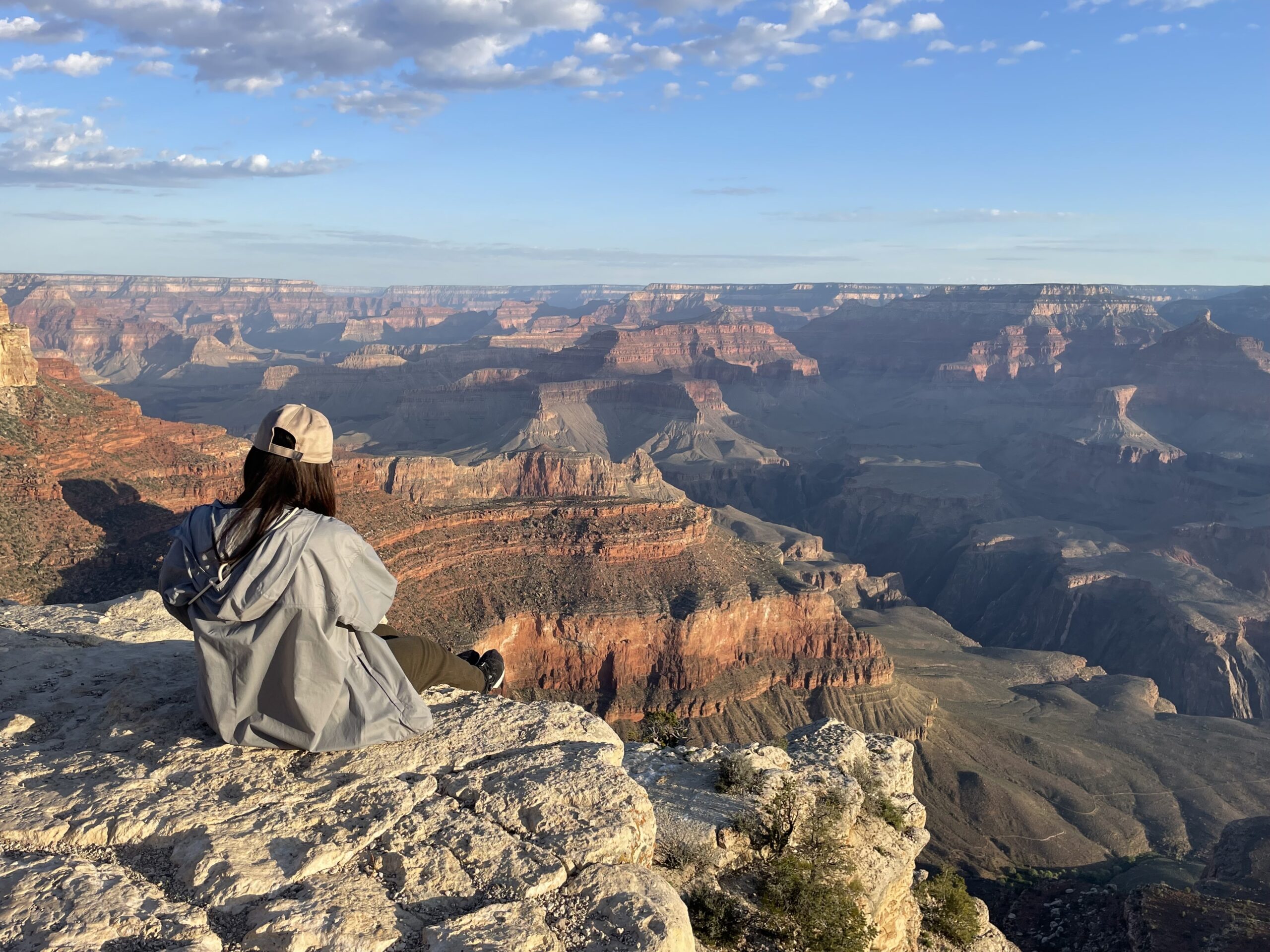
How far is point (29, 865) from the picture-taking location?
536 centimetres

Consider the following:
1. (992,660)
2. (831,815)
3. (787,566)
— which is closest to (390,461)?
(787,566)

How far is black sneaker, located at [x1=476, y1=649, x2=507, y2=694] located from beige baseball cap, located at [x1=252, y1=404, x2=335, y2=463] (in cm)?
336

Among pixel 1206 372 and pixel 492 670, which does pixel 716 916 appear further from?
pixel 1206 372

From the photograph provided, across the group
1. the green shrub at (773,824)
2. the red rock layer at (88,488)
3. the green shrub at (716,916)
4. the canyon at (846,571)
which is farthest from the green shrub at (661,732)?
the red rock layer at (88,488)

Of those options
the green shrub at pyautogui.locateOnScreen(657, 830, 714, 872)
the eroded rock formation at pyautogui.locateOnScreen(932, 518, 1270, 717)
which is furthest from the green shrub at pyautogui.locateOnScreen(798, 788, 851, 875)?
the eroded rock formation at pyautogui.locateOnScreen(932, 518, 1270, 717)

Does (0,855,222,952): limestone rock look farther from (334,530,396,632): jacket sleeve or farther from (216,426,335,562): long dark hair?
(216,426,335,562): long dark hair

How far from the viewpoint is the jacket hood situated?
6172 millimetres

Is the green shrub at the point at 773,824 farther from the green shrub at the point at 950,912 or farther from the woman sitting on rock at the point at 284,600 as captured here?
the green shrub at the point at 950,912

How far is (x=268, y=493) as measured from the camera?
6355 mm

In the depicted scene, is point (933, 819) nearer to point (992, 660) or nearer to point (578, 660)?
point (578, 660)

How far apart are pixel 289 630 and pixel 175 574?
1.02 meters

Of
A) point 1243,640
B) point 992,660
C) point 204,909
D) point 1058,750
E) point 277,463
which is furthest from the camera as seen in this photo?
point 1243,640

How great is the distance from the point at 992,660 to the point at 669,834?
68725mm

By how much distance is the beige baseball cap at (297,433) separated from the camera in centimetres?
633
